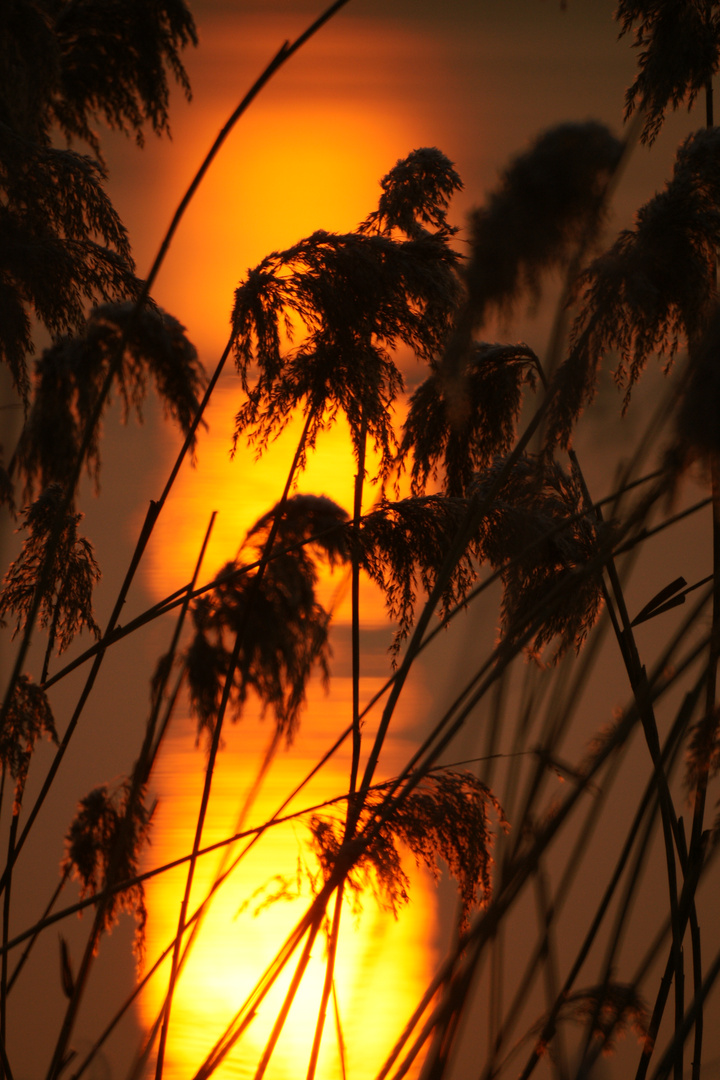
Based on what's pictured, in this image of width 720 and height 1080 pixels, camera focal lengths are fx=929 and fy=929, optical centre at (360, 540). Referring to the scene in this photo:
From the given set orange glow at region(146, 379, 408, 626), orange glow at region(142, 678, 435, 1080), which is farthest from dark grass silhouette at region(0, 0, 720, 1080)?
orange glow at region(146, 379, 408, 626)

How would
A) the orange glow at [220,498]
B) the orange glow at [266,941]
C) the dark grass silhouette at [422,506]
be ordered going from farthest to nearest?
the orange glow at [220,498]
the orange glow at [266,941]
the dark grass silhouette at [422,506]

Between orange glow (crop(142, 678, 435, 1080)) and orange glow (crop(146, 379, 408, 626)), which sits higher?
orange glow (crop(146, 379, 408, 626))

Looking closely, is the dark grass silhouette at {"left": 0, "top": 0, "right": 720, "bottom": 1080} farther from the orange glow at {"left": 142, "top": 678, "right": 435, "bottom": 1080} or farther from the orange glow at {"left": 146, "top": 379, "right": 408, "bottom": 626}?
the orange glow at {"left": 146, "top": 379, "right": 408, "bottom": 626}

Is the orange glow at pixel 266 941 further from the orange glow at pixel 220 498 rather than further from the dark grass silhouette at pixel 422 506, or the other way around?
the orange glow at pixel 220 498

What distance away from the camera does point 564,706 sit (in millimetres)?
1410

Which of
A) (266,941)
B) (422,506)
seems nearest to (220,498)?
(266,941)

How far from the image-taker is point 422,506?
1873mm

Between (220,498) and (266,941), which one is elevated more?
(220,498)

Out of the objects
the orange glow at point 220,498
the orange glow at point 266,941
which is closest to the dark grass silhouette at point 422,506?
the orange glow at point 266,941

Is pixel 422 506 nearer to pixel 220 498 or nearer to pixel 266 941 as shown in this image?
pixel 266 941

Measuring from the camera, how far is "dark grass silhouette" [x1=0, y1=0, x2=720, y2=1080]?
1.25m

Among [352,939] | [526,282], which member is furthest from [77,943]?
[526,282]

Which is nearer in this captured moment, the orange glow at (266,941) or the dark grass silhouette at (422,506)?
the dark grass silhouette at (422,506)

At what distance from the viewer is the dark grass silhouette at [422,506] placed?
125cm
